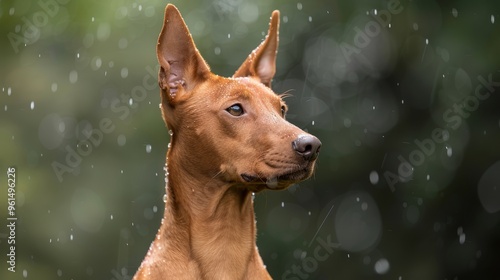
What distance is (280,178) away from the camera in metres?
5.15

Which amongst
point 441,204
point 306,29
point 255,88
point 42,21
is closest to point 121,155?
point 42,21

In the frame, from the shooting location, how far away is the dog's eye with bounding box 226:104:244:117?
5.51 m

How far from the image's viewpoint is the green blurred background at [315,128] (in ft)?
43.5

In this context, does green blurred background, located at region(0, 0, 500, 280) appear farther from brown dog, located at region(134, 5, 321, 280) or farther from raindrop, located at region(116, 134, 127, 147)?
brown dog, located at region(134, 5, 321, 280)

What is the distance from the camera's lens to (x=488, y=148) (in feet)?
43.0

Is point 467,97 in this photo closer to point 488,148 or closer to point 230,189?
point 488,148
